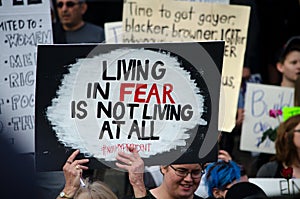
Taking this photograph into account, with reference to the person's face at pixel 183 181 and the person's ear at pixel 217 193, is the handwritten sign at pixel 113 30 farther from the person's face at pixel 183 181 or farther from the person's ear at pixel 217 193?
A: the person's face at pixel 183 181

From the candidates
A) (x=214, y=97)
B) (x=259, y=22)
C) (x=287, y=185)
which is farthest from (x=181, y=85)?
(x=259, y=22)

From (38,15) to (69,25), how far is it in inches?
92.5

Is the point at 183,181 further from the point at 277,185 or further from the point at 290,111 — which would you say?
the point at 290,111

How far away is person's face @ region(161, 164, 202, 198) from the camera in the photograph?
3.88 m

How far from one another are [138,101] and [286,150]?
160 cm

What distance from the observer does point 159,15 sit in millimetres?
5500

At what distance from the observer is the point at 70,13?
700 cm

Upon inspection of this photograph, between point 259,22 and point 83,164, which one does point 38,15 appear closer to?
point 83,164

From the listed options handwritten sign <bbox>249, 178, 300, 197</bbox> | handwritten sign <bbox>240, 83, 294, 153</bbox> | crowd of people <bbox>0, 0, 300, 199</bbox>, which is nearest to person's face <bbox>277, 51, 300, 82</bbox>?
crowd of people <bbox>0, 0, 300, 199</bbox>

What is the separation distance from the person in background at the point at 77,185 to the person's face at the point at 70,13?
11.9 feet

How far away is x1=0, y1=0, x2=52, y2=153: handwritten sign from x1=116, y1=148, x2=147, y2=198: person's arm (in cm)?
101

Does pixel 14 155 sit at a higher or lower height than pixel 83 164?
higher

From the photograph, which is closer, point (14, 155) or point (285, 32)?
point (14, 155)

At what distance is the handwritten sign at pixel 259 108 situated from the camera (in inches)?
235
